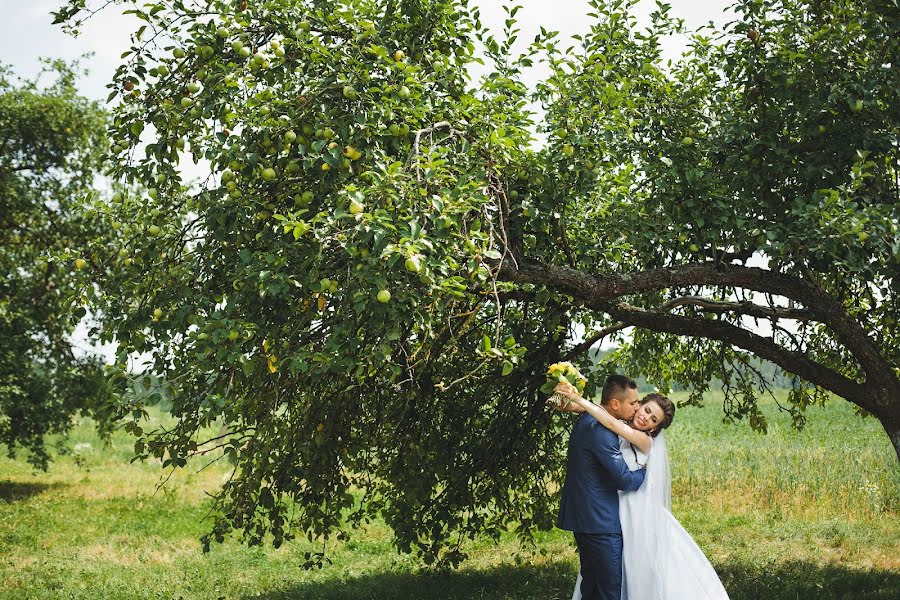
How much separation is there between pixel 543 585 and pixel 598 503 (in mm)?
4536

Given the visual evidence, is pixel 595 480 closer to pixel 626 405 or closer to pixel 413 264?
pixel 626 405

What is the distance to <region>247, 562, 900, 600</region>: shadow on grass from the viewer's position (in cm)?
830

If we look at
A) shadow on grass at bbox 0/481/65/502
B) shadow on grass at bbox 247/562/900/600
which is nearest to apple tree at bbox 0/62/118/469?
shadow on grass at bbox 0/481/65/502

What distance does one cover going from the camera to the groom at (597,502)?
4.96 metres

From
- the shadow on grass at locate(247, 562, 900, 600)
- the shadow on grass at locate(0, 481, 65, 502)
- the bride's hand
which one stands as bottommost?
the shadow on grass at locate(247, 562, 900, 600)

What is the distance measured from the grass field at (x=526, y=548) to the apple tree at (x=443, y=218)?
2190 mm

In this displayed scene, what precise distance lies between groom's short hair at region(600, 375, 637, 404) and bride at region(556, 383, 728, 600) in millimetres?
136

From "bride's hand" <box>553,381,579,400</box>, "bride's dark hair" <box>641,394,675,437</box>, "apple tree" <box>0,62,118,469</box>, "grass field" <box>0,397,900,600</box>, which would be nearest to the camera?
"bride's hand" <box>553,381,579,400</box>

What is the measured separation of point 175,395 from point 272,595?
518 cm

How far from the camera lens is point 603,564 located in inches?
197

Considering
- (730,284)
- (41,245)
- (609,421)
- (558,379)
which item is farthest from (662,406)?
(41,245)

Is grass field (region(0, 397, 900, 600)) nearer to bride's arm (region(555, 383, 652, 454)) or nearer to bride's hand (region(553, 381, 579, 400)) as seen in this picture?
bride's arm (region(555, 383, 652, 454))

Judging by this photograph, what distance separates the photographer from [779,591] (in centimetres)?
832

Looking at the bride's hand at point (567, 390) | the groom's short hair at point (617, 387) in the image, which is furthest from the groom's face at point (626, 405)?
the bride's hand at point (567, 390)
